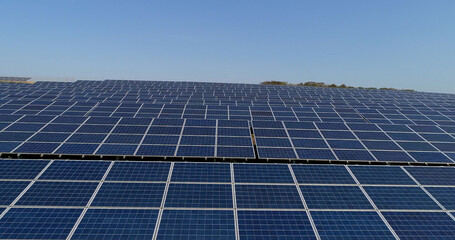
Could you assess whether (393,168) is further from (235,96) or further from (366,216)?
(235,96)

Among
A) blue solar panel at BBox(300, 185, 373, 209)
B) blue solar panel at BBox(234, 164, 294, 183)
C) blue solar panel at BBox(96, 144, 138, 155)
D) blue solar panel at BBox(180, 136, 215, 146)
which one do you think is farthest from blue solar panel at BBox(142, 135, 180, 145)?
blue solar panel at BBox(300, 185, 373, 209)

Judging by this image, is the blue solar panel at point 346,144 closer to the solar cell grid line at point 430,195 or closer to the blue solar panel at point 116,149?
the solar cell grid line at point 430,195

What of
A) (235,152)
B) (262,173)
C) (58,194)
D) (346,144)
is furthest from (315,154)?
(58,194)

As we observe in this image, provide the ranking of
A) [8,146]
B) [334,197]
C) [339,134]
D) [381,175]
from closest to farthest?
[334,197] < [381,175] < [8,146] < [339,134]

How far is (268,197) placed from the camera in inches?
383

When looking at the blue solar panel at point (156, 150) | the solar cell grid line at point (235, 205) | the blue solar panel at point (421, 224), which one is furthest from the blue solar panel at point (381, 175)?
the blue solar panel at point (156, 150)

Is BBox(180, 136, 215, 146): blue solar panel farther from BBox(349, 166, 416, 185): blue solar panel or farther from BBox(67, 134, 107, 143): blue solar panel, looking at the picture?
BBox(349, 166, 416, 185): blue solar panel

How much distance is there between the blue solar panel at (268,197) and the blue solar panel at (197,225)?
105cm

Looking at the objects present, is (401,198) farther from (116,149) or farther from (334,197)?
(116,149)

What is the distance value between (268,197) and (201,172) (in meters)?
3.55

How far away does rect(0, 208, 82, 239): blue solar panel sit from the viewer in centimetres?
745

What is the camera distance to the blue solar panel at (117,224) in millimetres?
7570

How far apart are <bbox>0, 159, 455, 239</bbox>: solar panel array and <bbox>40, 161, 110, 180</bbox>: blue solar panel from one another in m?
0.04

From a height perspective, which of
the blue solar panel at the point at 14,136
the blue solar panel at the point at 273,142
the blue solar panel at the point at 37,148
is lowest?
the blue solar panel at the point at 37,148
